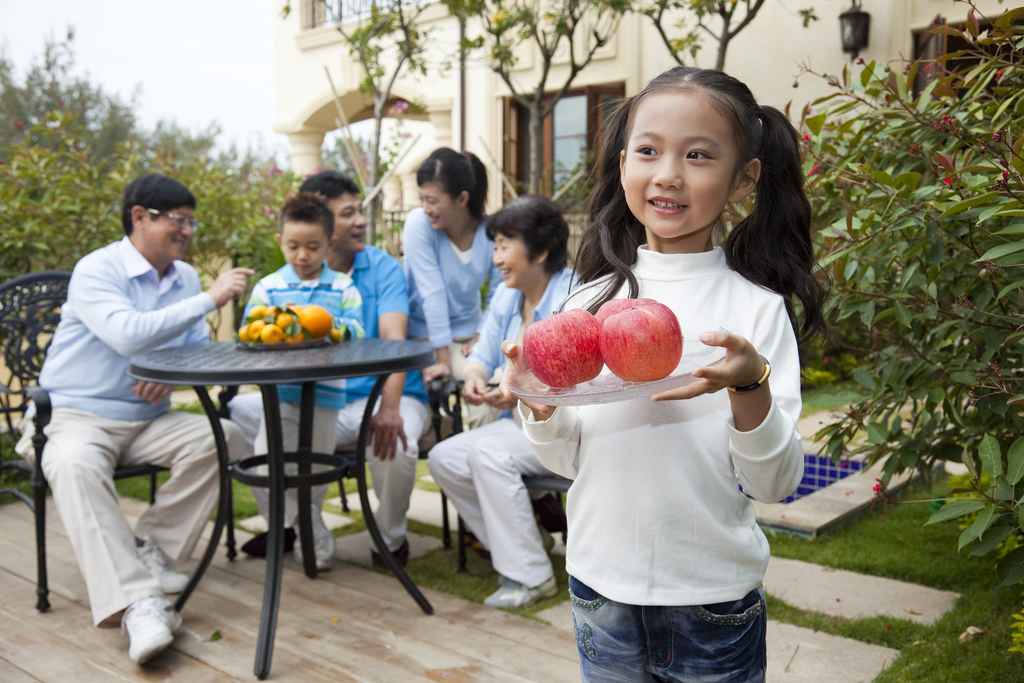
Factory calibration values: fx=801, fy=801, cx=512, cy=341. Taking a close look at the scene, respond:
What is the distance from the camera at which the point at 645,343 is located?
104cm

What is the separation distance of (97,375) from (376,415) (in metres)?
0.98

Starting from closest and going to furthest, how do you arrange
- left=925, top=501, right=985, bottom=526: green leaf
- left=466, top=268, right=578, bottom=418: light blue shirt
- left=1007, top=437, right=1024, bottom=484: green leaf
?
left=1007, top=437, right=1024, bottom=484: green leaf
left=925, top=501, right=985, bottom=526: green leaf
left=466, top=268, right=578, bottom=418: light blue shirt

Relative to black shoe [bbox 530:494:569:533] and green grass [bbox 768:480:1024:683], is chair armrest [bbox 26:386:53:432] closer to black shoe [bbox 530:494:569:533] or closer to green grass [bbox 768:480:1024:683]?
black shoe [bbox 530:494:569:533]

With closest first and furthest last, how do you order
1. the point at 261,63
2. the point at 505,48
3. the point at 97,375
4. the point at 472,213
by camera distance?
1. the point at 97,375
2. the point at 472,213
3. the point at 505,48
4. the point at 261,63

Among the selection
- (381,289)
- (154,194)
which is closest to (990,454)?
(381,289)

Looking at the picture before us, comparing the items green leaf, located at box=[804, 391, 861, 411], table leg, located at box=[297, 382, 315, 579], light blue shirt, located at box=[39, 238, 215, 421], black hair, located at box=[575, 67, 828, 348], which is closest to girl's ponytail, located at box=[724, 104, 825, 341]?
black hair, located at box=[575, 67, 828, 348]

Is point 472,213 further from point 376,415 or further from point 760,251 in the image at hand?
point 760,251

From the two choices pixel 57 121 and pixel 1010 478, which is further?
pixel 57 121

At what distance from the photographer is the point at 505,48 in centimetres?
686

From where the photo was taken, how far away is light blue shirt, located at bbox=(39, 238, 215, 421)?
8.97 feet

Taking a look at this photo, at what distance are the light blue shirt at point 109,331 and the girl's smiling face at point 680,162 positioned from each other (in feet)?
6.61

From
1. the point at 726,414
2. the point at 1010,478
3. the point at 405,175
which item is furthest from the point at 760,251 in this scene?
the point at 405,175

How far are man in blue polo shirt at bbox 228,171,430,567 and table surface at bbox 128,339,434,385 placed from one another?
1.44 feet

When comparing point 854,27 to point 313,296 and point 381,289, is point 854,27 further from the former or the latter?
point 313,296
